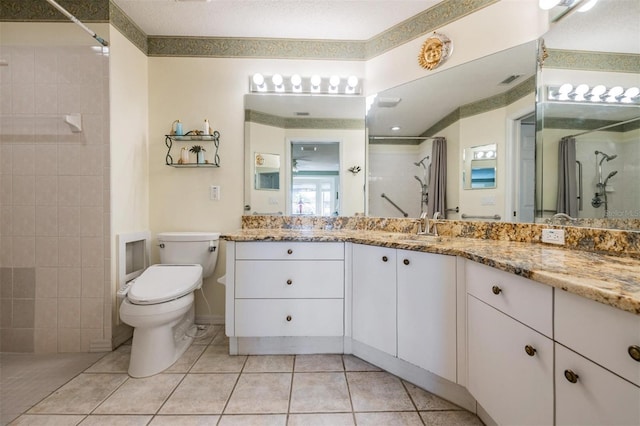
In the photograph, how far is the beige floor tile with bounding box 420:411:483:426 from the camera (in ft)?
3.86

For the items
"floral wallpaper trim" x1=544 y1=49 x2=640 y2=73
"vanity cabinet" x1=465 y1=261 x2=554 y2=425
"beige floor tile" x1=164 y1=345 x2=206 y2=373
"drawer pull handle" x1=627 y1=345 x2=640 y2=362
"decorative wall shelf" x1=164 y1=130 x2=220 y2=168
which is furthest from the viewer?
"decorative wall shelf" x1=164 y1=130 x2=220 y2=168

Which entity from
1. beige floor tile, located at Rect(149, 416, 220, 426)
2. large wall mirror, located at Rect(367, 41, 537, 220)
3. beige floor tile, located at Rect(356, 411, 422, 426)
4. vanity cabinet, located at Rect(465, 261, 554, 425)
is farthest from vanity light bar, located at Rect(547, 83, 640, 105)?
beige floor tile, located at Rect(149, 416, 220, 426)

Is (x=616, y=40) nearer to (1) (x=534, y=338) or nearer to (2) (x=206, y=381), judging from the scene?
(1) (x=534, y=338)

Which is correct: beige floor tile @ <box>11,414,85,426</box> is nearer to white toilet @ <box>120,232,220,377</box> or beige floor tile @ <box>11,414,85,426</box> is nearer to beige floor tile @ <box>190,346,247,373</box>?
white toilet @ <box>120,232,220,377</box>

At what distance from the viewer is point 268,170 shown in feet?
7.00

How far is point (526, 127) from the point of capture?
4.83 ft

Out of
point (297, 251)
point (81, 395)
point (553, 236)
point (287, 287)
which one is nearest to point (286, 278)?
point (287, 287)

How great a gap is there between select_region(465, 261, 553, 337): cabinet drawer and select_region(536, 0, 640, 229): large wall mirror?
2.24 feet

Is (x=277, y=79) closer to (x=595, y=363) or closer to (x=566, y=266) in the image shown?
(x=566, y=266)

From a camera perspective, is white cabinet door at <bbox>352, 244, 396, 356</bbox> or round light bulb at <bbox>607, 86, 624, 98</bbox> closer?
round light bulb at <bbox>607, 86, 624, 98</bbox>

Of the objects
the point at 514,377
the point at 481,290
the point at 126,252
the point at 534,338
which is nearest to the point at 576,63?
the point at 481,290

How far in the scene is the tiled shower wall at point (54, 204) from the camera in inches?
66.1

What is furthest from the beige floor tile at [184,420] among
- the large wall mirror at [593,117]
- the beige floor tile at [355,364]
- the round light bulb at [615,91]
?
the round light bulb at [615,91]

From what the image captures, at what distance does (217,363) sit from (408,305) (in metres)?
1.26
